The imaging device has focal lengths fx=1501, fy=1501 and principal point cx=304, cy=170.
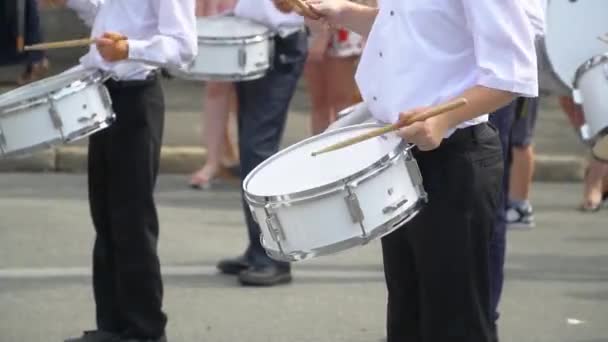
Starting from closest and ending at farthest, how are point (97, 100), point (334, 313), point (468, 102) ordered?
point (468, 102) < point (97, 100) < point (334, 313)

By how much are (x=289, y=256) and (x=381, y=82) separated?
44cm

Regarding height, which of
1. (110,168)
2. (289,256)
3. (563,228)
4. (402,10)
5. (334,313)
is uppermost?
(402,10)

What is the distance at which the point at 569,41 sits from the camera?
4.77 metres

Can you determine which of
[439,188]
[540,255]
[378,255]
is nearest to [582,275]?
[540,255]

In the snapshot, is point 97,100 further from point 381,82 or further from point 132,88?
point 381,82

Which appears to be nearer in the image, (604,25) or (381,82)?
(381,82)

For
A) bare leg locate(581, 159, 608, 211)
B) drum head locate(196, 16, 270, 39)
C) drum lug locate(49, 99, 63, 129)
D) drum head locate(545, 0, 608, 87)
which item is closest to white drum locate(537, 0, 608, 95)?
drum head locate(545, 0, 608, 87)

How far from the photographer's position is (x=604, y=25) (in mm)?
4785

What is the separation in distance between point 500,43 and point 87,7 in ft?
7.72

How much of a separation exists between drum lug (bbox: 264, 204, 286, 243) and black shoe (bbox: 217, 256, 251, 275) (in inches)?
120

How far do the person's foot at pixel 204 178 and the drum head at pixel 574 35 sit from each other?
13.1 feet

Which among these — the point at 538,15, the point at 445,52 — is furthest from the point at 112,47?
the point at 445,52

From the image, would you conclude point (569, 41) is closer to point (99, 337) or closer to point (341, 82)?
point (99, 337)

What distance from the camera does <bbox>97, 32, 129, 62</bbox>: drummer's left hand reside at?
4.55m
